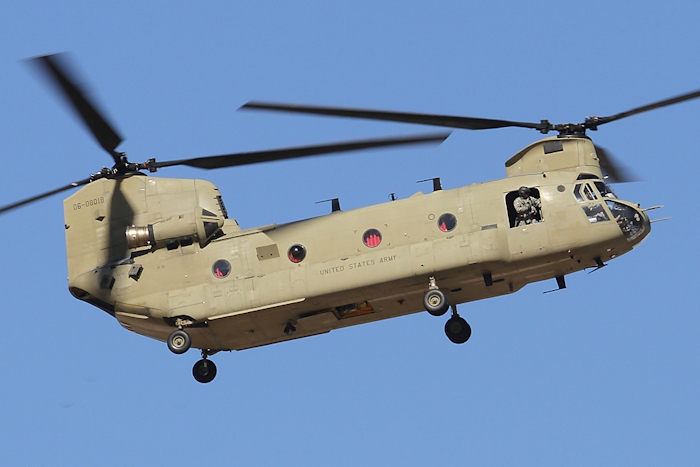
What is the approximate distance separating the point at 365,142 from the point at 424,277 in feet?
12.0

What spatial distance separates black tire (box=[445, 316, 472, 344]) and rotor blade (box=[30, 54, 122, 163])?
374 inches

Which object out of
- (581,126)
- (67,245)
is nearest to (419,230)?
(581,126)

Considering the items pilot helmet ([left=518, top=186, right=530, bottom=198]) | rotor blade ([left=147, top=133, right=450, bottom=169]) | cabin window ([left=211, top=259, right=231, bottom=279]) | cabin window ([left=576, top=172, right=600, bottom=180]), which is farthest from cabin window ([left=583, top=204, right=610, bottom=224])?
cabin window ([left=211, top=259, right=231, bottom=279])

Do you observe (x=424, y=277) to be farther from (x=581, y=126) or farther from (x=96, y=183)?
(x=96, y=183)

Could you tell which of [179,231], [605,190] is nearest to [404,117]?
[605,190]

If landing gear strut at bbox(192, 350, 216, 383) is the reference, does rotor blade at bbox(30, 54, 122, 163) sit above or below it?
above

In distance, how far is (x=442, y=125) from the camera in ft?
92.5

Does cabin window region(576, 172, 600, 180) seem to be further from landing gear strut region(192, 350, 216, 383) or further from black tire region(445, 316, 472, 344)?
landing gear strut region(192, 350, 216, 383)

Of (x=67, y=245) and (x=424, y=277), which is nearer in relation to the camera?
(x=424, y=277)

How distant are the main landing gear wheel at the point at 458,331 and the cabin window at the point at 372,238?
291cm

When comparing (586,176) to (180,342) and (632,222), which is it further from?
(180,342)

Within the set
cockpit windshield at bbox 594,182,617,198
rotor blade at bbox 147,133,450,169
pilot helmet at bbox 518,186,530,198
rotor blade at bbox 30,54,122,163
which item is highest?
rotor blade at bbox 30,54,122,163

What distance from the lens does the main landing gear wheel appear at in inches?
1177

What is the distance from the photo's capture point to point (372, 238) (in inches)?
1147
